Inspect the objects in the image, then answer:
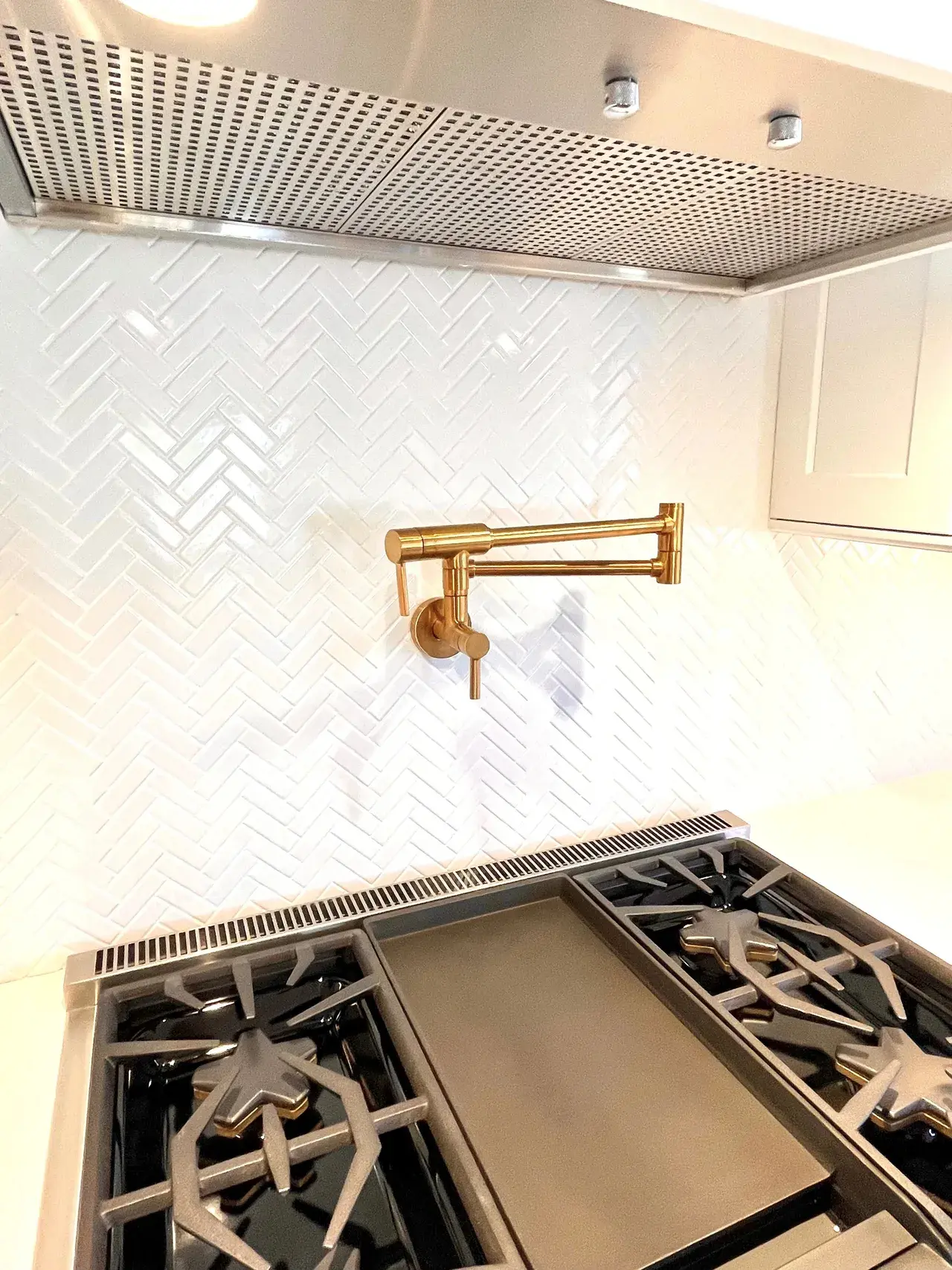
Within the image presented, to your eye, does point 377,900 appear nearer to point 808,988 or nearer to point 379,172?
point 808,988

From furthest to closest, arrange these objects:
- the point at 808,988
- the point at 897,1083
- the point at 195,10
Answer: the point at 808,988 < the point at 897,1083 < the point at 195,10

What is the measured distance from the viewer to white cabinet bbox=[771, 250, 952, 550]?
3.36ft

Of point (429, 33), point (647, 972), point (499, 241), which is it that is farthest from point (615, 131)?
point (647, 972)

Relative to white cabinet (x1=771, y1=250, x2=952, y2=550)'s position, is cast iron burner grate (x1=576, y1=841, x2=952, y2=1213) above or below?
below

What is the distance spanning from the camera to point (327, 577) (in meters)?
1.05

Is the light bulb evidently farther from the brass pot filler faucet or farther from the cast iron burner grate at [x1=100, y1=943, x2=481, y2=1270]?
the cast iron burner grate at [x1=100, y1=943, x2=481, y2=1270]

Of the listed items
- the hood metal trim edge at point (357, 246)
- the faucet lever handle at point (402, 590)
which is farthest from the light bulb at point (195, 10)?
the faucet lever handle at point (402, 590)

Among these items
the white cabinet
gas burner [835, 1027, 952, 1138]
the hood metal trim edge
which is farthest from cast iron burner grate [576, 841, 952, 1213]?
the hood metal trim edge

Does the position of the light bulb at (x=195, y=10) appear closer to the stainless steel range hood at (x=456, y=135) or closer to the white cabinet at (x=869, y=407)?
the stainless steel range hood at (x=456, y=135)

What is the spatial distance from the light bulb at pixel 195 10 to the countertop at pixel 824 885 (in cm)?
91

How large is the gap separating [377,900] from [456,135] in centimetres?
90

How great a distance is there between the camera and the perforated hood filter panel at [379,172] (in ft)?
1.98

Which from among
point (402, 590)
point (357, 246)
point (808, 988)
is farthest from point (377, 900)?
point (357, 246)

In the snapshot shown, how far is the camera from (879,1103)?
30.2 inches
